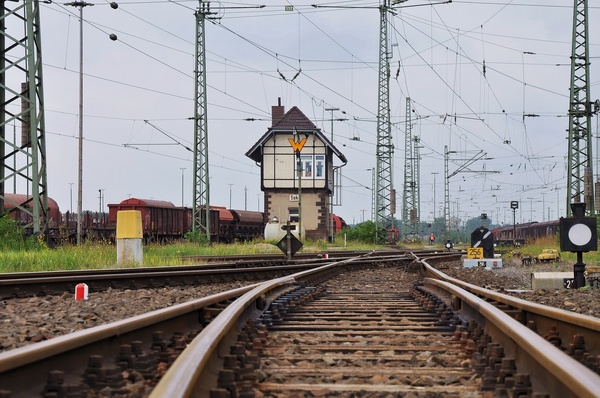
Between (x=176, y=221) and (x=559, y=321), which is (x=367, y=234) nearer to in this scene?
(x=176, y=221)

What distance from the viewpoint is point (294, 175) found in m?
54.0

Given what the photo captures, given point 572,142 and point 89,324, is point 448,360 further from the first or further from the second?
point 572,142

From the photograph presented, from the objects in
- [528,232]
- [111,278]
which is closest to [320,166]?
[528,232]

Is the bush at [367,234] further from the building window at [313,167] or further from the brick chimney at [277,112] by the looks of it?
the brick chimney at [277,112]

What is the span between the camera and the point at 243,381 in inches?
181

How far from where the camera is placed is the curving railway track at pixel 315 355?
373 centimetres

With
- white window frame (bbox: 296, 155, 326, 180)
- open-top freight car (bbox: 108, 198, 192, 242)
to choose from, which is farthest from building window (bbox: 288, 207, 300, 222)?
open-top freight car (bbox: 108, 198, 192, 242)

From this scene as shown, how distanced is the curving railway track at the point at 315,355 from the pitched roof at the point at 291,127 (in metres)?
46.5

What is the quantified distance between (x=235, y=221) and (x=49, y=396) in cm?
5109

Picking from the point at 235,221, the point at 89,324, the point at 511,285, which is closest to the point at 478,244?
the point at 511,285

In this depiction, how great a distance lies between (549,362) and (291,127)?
2026 inches

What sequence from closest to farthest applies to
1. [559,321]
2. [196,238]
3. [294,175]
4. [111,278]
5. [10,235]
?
1. [559,321]
2. [111,278]
3. [10,235]
4. [196,238]
5. [294,175]

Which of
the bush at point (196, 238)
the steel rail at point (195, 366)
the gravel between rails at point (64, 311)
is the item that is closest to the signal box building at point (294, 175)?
the bush at point (196, 238)

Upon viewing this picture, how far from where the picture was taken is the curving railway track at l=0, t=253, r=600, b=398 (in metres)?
3.73
